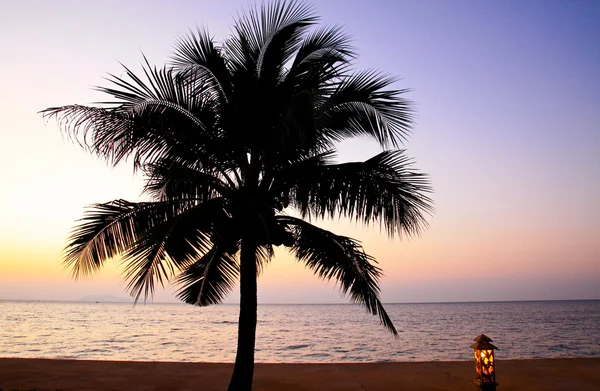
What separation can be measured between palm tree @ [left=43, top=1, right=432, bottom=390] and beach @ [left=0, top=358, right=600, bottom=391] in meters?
2.73

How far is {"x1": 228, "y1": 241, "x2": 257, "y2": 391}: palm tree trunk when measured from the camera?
6.79 metres

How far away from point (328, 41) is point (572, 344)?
34.1 metres

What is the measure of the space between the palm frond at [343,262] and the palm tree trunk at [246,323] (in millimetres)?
751

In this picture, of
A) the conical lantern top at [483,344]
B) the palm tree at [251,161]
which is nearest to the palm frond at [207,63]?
the palm tree at [251,161]

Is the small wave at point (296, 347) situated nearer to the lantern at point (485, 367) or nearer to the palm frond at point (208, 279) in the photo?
the palm frond at point (208, 279)

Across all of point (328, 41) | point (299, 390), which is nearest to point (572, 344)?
point (299, 390)

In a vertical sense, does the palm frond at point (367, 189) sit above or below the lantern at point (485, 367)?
above

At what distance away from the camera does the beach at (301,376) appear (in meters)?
8.75

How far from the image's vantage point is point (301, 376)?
31.9 ft

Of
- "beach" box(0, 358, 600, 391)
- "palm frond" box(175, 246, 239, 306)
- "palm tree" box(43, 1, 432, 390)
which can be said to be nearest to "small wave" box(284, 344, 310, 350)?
"beach" box(0, 358, 600, 391)

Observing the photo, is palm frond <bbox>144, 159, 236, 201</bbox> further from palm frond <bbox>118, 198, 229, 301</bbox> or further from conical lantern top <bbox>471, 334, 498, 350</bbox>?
conical lantern top <bbox>471, 334, 498, 350</bbox>

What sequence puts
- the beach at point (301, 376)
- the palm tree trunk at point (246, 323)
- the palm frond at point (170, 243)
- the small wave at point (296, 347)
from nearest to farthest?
the palm frond at point (170, 243) → the palm tree trunk at point (246, 323) → the beach at point (301, 376) → the small wave at point (296, 347)

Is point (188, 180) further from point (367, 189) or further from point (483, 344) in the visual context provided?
point (483, 344)

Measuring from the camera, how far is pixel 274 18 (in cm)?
754
